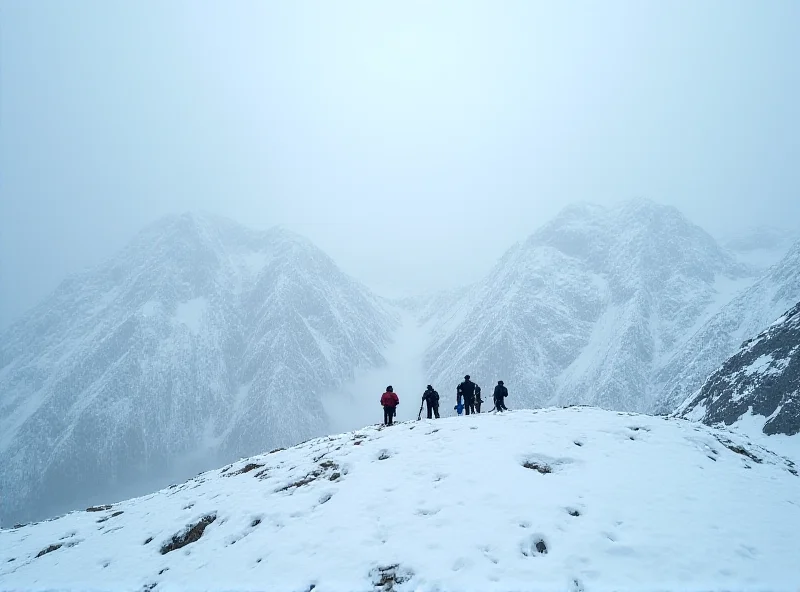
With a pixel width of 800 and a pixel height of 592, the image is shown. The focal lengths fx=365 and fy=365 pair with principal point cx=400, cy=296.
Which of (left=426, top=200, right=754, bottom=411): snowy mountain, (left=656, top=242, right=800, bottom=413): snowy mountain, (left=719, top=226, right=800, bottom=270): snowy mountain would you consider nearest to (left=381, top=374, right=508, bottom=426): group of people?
(left=656, top=242, right=800, bottom=413): snowy mountain

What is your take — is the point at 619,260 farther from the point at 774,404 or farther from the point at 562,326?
the point at 774,404

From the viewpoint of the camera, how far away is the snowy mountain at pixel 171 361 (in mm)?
102438

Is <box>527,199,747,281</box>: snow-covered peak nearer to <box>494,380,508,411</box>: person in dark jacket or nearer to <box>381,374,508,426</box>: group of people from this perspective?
<box>494,380,508,411</box>: person in dark jacket

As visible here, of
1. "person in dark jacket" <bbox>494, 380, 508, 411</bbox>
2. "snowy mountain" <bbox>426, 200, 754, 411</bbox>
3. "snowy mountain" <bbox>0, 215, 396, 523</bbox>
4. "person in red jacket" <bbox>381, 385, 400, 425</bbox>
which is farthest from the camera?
"snowy mountain" <bbox>0, 215, 396, 523</bbox>

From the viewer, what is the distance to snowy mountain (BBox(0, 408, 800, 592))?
29.1 feet

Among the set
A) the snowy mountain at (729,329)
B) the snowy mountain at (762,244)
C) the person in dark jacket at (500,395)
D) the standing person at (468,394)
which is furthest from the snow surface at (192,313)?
the snowy mountain at (762,244)

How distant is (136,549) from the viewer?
1402 cm

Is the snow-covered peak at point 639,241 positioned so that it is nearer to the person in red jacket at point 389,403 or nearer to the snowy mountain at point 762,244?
the snowy mountain at point 762,244

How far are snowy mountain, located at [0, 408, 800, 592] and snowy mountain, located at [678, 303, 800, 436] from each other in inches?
862

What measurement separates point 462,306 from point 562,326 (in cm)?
5113

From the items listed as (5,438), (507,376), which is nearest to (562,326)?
(507,376)

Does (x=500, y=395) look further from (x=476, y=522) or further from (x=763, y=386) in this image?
(x=763, y=386)

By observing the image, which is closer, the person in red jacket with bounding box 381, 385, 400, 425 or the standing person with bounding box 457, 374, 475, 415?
the person in red jacket with bounding box 381, 385, 400, 425

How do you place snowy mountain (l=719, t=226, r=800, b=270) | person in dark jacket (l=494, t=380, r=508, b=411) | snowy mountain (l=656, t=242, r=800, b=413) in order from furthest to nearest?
snowy mountain (l=719, t=226, r=800, b=270) < snowy mountain (l=656, t=242, r=800, b=413) < person in dark jacket (l=494, t=380, r=508, b=411)
